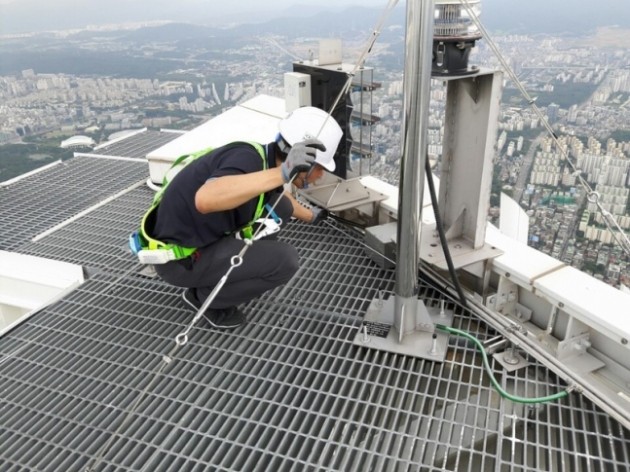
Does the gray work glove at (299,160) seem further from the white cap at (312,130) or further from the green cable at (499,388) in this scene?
the green cable at (499,388)

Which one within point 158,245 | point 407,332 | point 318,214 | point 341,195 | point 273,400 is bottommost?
point 273,400

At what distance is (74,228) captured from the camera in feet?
14.0

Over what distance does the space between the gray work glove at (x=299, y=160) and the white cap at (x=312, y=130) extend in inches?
8.0

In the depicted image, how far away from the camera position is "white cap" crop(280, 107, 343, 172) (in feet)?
8.12

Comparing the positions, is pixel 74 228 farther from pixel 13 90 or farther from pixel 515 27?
pixel 13 90

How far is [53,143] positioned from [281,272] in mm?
8020

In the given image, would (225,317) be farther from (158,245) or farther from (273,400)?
(273,400)

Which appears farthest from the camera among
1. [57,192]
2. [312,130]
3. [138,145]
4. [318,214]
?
[138,145]

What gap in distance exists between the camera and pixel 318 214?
145 inches

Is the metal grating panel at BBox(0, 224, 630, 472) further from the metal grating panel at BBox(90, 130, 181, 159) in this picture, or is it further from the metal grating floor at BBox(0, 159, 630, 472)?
the metal grating panel at BBox(90, 130, 181, 159)

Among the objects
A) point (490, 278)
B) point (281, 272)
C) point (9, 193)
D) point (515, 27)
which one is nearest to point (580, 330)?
point (490, 278)

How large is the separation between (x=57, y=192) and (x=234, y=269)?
3666 millimetres

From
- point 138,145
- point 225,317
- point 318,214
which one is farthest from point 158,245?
point 138,145

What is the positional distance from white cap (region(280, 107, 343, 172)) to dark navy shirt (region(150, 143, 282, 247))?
0.13 m
